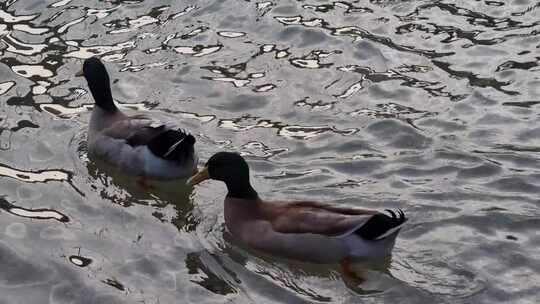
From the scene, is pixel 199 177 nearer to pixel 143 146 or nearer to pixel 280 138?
pixel 143 146

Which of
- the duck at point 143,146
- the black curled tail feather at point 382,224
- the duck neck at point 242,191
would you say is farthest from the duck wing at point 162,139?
the black curled tail feather at point 382,224

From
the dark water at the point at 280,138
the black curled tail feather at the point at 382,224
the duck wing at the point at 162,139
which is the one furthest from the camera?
the duck wing at the point at 162,139

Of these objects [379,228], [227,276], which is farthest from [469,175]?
[227,276]

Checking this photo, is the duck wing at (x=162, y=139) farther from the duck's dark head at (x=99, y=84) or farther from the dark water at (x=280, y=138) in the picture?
the duck's dark head at (x=99, y=84)

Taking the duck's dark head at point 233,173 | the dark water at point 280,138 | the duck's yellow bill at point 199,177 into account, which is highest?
the duck's dark head at point 233,173

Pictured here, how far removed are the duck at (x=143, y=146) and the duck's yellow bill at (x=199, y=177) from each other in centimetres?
55

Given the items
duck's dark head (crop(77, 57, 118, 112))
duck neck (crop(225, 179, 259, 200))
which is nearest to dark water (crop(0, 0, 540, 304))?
duck neck (crop(225, 179, 259, 200))

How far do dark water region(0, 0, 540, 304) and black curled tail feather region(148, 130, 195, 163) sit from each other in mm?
370

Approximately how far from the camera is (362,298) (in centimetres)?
852

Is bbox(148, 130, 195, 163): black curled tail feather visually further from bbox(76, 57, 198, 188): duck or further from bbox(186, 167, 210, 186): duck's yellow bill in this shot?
bbox(186, 167, 210, 186): duck's yellow bill

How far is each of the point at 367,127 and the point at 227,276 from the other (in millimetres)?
3438

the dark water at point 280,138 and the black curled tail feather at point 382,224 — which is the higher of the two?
the black curled tail feather at point 382,224

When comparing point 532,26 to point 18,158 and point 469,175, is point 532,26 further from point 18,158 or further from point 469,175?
point 18,158

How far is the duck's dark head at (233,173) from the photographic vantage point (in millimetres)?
9702
